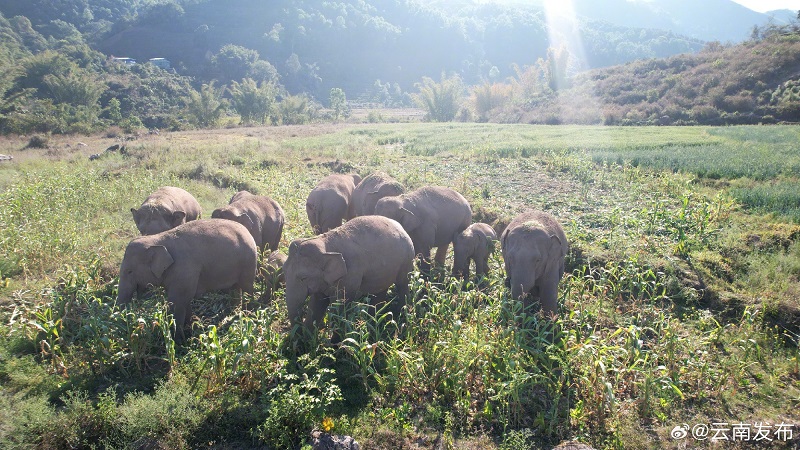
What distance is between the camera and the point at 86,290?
7.98 metres

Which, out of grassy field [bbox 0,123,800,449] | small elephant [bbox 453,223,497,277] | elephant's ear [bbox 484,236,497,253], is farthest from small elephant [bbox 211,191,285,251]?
elephant's ear [bbox 484,236,497,253]

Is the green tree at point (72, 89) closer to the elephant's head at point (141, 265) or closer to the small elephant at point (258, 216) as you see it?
the small elephant at point (258, 216)

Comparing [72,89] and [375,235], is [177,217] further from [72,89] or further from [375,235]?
[72,89]

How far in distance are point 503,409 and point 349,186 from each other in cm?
848

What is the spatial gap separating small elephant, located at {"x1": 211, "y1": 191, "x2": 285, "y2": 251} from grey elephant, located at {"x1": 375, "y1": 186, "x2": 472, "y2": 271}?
2.52m

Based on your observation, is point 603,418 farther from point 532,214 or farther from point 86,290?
point 86,290

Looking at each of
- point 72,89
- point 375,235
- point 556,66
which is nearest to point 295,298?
point 375,235

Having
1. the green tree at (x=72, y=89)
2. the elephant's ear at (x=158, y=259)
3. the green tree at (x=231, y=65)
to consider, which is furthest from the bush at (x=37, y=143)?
the green tree at (x=231, y=65)

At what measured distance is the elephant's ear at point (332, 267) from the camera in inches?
275

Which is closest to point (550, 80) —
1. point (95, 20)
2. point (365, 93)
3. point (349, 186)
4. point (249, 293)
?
point (365, 93)

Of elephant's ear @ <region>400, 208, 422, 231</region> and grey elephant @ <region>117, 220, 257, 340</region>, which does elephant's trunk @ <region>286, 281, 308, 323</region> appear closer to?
grey elephant @ <region>117, 220, 257, 340</region>

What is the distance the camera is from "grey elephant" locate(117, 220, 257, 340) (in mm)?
7258

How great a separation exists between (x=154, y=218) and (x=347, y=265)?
5.01 meters

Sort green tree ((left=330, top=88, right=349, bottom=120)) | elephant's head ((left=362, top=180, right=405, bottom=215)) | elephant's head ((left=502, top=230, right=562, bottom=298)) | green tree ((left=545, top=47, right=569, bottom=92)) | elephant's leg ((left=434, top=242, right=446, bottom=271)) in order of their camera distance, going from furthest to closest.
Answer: green tree ((left=545, top=47, right=569, bottom=92))
green tree ((left=330, top=88, right=349, bottom=120))
elephant's head ((left=362, top=180, right=405, bottom=215))
elephant's leg ((left=434, top=242, right=446, bottom=271))
elephant's head ((left=502, top=230, right=562, bottom=298))
